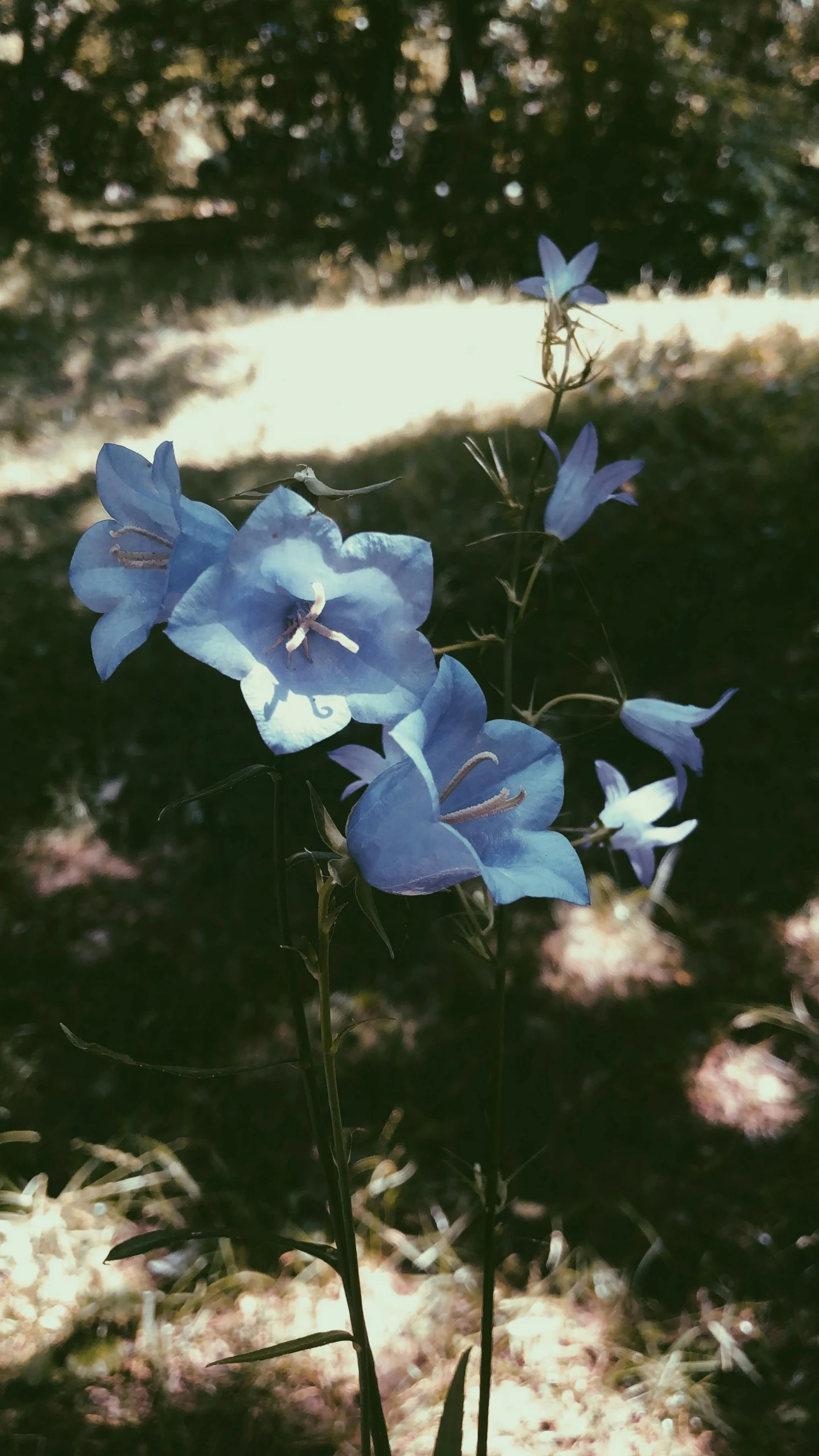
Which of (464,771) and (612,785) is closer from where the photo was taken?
(464,771)

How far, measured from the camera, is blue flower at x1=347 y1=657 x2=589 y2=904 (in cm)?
68

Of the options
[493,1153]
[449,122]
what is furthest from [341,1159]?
[449,122]

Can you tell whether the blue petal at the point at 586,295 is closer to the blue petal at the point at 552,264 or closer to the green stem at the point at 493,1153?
the blue petal at the point at 552,264

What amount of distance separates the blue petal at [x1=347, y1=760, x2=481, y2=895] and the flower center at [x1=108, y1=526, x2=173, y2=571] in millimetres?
226

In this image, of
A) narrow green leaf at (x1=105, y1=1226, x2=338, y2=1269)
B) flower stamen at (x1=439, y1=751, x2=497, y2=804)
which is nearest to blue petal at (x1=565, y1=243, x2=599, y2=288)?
flower stamen at (x1=439, y1=751, x2=497, y2=804)

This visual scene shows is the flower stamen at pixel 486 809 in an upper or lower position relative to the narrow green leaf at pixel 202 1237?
upper

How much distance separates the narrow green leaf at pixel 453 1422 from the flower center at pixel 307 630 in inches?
29.9

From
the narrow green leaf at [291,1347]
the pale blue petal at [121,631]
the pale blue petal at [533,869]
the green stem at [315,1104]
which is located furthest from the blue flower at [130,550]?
the narrow green leaf at [291,1347]

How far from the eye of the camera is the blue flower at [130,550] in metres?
0.74

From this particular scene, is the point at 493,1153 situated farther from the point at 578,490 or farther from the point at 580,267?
the point at 580,267

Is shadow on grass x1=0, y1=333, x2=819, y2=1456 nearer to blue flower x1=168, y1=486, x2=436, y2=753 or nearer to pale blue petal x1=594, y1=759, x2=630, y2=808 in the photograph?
pale blue petal x1=594, y1=759, x2=630, y2=808

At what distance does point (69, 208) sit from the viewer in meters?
9.05

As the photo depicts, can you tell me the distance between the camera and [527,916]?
99.3 inches

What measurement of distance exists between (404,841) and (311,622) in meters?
0.17
